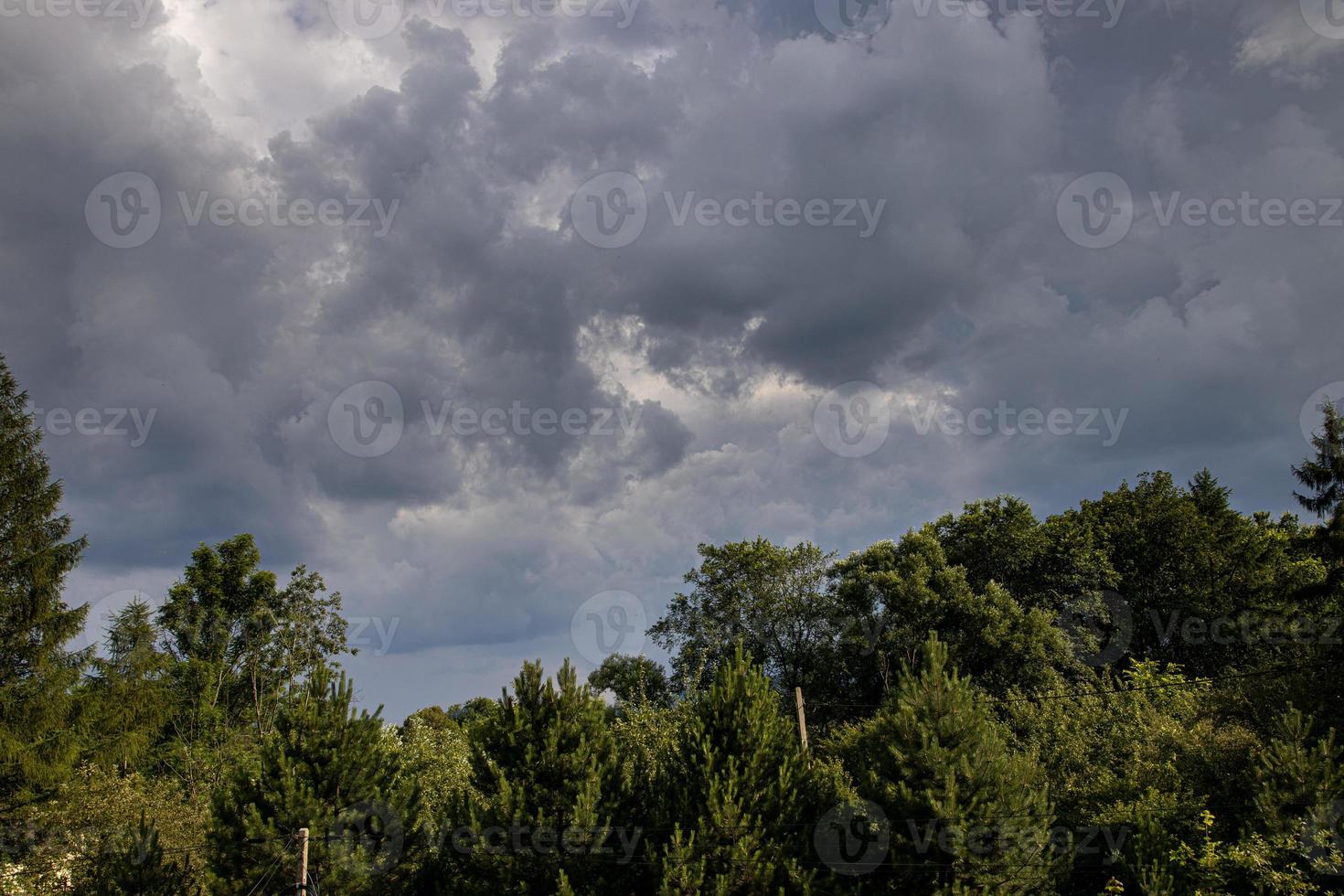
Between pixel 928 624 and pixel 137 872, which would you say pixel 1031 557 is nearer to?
pixel 928 624

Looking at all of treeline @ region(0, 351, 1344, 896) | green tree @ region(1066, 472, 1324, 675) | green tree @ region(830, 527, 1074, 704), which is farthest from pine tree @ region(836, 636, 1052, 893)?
green tree @ region(1066, 472, 1324, 675)

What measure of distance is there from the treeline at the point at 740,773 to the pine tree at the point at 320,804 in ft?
0.23

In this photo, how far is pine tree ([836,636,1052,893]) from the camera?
787 inches

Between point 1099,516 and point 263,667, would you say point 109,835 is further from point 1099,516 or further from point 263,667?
point 1099,516

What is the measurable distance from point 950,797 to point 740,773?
17.4 ft

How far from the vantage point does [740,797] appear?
22.2 meters

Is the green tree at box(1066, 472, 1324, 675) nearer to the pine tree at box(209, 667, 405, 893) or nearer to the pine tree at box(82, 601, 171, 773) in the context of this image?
the pine tree at box(209, 667, 405, 893)

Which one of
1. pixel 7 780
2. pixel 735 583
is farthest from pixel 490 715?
pixel 735 583

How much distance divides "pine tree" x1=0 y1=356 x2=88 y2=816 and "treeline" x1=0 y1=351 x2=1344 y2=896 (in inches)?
3.2

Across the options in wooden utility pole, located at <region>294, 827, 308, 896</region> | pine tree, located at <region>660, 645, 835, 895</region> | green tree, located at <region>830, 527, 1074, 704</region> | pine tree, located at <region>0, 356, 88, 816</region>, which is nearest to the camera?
wooden utility pole, located at <region>294, 827, 308, 896</region>

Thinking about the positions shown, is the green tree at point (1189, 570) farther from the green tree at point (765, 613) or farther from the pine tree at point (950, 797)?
the pine tree at point (950, 797)

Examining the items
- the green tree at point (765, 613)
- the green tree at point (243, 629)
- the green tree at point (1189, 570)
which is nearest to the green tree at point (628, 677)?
the green tree at point (765, 613)

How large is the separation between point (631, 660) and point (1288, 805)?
151 ft

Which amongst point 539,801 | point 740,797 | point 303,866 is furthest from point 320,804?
point 740,797
